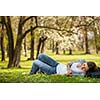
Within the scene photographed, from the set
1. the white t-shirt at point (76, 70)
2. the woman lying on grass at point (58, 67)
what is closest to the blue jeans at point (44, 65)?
the woman lying on grass at point (58, 67)

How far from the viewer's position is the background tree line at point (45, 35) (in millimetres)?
3668

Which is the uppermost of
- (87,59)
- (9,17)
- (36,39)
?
(9,17)

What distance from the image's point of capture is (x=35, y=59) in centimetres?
371

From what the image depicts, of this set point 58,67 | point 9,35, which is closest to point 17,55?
point 9,35

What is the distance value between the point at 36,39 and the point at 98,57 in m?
0.70

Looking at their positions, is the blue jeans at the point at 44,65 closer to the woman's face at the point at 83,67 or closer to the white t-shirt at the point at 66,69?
the white t-shirt at the point at 66,69

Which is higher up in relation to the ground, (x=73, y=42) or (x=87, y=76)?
(x=73, y=42)

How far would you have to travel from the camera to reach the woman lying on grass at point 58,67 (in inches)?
144

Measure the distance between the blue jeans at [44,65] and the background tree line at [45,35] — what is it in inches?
2.6

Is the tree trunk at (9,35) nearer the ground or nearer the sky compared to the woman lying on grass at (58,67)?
nearer the sky

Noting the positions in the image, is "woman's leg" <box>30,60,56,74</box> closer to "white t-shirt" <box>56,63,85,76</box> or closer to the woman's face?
"white t-shirt" <box>56,63,85,76</box>

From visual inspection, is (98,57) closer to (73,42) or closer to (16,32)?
(73,42)

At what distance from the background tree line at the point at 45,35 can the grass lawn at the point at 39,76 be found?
0.18 ft
